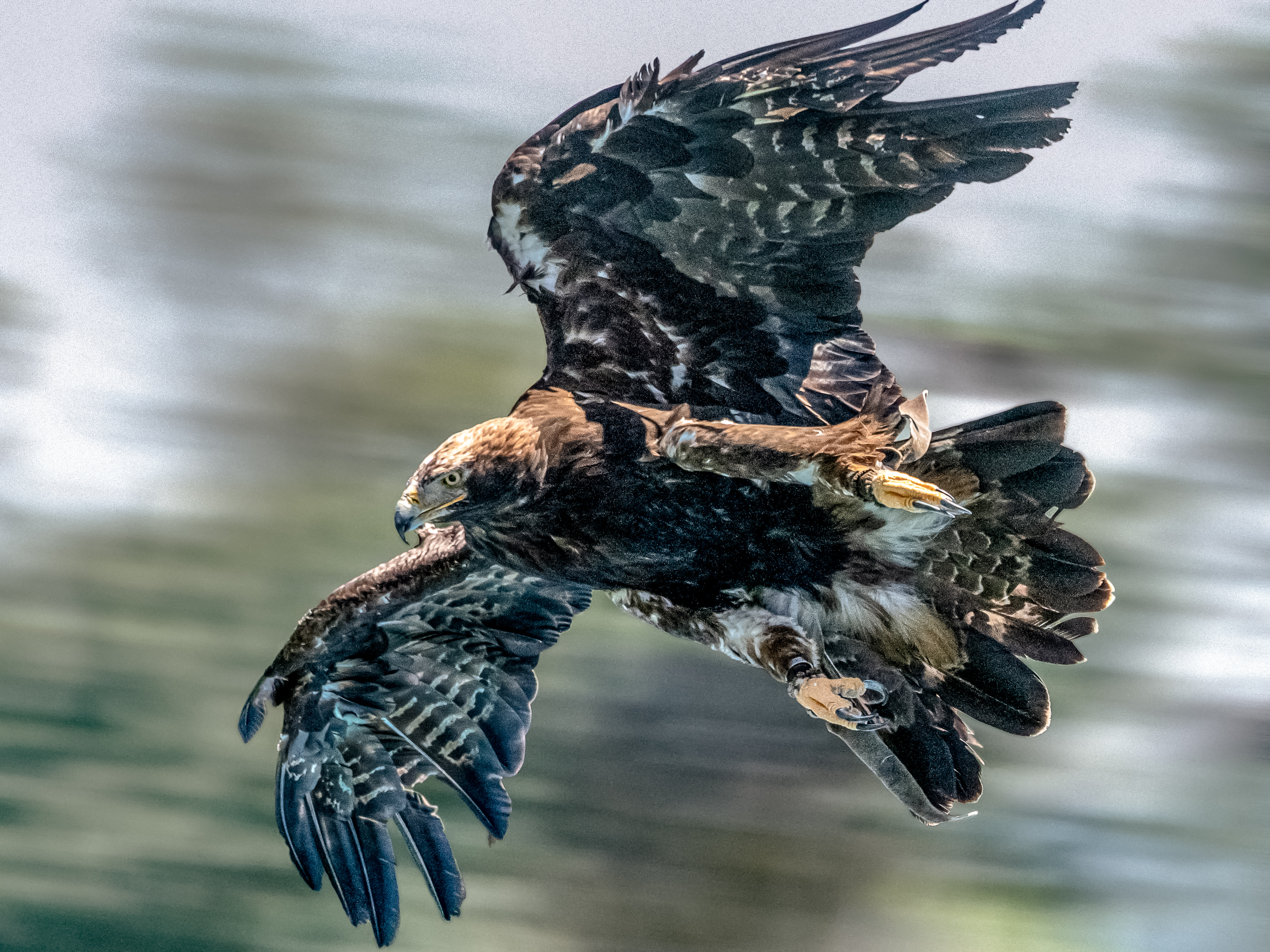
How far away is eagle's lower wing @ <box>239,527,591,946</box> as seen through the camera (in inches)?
126

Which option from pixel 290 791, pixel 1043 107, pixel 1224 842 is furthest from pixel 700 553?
pixel 1224 842

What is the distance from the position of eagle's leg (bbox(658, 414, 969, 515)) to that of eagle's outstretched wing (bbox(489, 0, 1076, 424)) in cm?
25

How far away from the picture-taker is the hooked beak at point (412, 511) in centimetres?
246

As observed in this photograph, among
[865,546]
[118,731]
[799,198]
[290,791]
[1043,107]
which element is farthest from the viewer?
[118,731]

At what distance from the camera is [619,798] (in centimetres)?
539

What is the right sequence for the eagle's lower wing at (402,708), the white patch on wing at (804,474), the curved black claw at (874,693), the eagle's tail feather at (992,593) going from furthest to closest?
the eagle's lower wing at (402,708) → the curved black claw at (874,693) → the eagle's tail feather at (992,593) → the white patch on wing at (804,474)

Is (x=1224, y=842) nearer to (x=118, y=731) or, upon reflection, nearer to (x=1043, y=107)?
(x=1043, y=107)

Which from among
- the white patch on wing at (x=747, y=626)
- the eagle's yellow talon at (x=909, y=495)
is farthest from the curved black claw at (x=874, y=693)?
the eagle's yellow talon at (x=909, y=495)

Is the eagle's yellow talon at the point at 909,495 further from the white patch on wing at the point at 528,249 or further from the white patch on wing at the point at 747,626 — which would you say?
the white patch on wing at the point at 528,249

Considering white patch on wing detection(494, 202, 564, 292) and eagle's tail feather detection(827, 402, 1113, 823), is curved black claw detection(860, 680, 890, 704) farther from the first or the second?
white patch on wing detection(494, 202, 564, 292)

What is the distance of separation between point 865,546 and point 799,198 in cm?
75

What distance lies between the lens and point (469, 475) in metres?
2.48

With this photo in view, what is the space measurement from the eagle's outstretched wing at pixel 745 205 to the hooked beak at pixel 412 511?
516mm

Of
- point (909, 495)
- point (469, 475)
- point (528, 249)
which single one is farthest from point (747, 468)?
point (528, 249)
